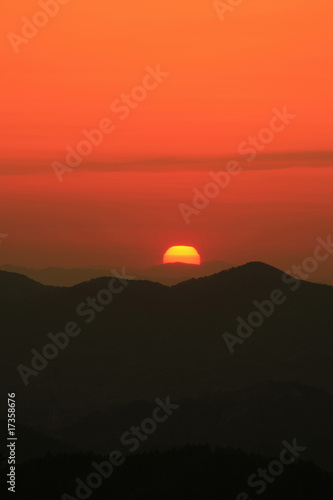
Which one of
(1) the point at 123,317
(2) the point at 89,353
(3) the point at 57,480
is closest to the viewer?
(3) the point at 57,480

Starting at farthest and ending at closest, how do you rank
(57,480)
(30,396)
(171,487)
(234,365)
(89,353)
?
1. (89,353)
2. (234,365)
3. (30,396)
4. (57,480)
5. (171,487)

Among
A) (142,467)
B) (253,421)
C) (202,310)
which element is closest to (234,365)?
(202,310)

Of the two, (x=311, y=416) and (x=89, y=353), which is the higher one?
(x=89, y=353)

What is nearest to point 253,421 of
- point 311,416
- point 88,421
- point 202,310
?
point 311,416

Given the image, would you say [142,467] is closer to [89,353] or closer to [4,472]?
Result: [4,472]

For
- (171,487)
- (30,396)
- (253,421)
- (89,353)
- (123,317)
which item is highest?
(123,317)

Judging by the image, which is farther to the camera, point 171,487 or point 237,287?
point 237,287
